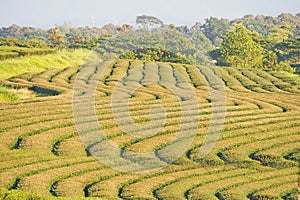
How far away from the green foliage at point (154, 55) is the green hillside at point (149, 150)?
3840 cm

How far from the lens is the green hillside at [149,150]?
21.2 metres

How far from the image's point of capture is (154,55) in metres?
85.2

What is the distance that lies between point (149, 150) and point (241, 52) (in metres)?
66.7

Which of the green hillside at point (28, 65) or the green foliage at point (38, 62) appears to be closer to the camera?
the green hillside at point (28, 65)

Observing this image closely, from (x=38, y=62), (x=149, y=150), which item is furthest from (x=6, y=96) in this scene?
(x=38, y=62)

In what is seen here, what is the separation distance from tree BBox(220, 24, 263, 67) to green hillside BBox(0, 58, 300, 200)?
44.7 metres

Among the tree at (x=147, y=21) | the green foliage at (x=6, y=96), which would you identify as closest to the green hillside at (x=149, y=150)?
the green foliage at (x=6, y=96)

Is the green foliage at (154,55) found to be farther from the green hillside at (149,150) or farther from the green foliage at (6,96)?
the green foliage at (6,96)

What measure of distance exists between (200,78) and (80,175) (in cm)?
3576

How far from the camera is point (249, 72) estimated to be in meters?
67.2

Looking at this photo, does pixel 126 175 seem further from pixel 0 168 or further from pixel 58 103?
pixel 58 103

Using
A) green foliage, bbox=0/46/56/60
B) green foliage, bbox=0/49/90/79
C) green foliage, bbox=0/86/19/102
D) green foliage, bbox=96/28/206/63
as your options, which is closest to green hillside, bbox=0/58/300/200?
green foliage, bbox=0/86/19/102

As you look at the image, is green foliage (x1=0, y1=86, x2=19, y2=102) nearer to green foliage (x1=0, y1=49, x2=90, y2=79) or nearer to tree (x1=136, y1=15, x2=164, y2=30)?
green foliage (x1=0, y1=49, x2=90, y2=79)

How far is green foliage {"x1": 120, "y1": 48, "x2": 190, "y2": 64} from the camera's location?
84.2m
